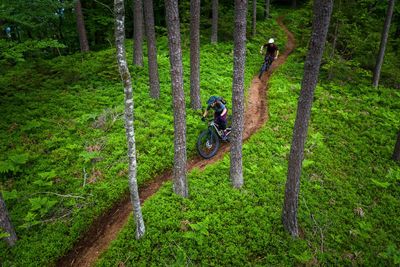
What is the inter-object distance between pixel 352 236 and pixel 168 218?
6.08 metres

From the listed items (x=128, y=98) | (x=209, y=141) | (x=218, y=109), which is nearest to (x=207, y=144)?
(x=209, y=141)

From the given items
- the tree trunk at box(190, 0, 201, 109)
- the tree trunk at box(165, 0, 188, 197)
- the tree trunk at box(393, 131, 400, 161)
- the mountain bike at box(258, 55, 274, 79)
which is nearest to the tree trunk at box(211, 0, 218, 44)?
the mountain bike at box(258, 55, 274, 79)

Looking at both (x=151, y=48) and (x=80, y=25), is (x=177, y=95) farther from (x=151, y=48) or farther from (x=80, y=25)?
(x=80, y=25)

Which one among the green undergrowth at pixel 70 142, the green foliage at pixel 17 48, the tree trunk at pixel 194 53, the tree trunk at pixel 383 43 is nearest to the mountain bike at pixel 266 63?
the green undergrowth at pixel 70 142

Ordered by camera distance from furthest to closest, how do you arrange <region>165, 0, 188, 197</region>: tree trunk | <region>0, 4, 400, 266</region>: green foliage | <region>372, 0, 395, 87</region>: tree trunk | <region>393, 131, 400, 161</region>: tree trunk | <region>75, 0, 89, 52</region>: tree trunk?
<region>75, 0, 89, 52</region>: tree trunk → <region>372, 0, 395, 87</region>: tree trunk → <region>393, 131, 400, 161</region>: tree trunk → <region>0, 4, 400, 266</region>: green foliage → <region>165, 0, 188, 197</region>: tree trunk

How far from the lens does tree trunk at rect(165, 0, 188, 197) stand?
7.11 m

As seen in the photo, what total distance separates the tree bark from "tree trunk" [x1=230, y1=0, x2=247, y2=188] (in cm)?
702

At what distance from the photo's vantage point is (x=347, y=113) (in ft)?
47.5

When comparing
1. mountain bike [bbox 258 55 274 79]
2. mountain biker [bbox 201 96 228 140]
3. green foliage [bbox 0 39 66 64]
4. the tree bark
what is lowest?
the tree bark

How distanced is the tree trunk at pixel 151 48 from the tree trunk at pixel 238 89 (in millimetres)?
6875

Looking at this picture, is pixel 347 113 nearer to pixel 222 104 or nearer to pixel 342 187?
pixel 342 187

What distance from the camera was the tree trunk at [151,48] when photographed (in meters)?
13.2

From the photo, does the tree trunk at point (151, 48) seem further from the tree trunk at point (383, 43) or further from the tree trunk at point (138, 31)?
the tree trunk at point (383, 43)

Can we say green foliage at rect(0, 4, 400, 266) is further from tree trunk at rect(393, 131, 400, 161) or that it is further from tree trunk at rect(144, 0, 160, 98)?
A: tree trunk at rect(144, 0, 160, 98)
